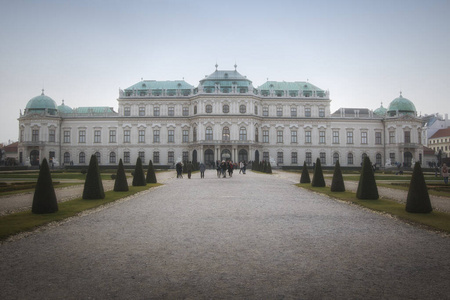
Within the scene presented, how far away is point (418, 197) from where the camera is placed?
12.2m

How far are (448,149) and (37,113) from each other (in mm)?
86216

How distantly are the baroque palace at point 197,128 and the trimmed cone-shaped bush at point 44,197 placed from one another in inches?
2050

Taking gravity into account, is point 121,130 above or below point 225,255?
above

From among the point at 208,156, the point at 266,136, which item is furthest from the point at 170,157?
the point at 266,136

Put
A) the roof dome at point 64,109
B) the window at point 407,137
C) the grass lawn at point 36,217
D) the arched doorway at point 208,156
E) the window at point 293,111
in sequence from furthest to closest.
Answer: the roof dome at point 64,109 < the window at point 293,111 < the window at point 407,137 < the arched doorway at point 208,156 < the grass lawn at point 36,217

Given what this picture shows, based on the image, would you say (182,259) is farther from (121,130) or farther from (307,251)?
(121,130)

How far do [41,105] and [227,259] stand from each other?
227 ft

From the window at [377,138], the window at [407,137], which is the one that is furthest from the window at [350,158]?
the window at [407,137]

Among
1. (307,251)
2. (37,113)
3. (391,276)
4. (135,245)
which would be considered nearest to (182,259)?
(135,245)

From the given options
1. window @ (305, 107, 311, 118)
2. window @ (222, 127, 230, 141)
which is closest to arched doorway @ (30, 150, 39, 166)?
window @ (222, 127, 230, 141)

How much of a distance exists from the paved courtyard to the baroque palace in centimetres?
5429

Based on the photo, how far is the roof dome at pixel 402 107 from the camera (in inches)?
2685

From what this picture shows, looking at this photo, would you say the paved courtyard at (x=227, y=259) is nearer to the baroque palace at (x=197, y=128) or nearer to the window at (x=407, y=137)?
the baroque palace at (x=197, y=128)

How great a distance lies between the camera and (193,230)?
31.3 feet
